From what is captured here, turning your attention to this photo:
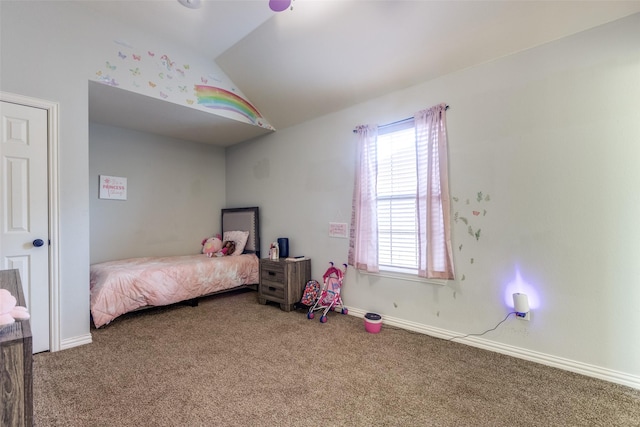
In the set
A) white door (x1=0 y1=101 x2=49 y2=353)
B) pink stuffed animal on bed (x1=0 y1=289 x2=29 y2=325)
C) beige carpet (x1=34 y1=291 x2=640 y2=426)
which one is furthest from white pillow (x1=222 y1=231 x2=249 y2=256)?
pink stuffed animal on bed (x1=0 y1=289 x2=29 y2=325)

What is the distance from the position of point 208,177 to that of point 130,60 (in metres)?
2.26

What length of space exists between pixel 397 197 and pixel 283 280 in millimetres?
1615

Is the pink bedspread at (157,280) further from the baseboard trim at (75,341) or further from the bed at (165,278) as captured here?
the baseboard trim at (75,341)

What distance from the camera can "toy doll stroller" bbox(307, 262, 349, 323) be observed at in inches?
123

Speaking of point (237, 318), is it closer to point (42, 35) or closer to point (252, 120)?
point (252, 120)

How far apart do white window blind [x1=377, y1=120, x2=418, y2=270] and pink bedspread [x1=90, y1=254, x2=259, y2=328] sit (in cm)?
203

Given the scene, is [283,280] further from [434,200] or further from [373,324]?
[434,200]

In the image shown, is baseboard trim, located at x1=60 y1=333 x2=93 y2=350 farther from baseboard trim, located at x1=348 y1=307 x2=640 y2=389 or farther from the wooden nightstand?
baseboard trim, located at x1=348 y1=307 x2=640 y2=389

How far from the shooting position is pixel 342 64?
2719mm

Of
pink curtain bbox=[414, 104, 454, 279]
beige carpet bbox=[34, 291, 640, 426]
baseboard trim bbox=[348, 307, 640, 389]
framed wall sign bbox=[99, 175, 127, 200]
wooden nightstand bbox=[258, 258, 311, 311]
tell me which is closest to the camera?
beige carpet bbox=[34, 291, 640, 426]

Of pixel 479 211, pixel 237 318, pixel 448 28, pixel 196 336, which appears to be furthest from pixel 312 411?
pixel 448 28

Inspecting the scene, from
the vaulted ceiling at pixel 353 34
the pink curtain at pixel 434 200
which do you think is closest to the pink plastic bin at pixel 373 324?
the pink curtain at pixel 434 200

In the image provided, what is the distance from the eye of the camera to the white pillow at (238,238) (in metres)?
4.19

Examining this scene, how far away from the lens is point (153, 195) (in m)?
4.13
